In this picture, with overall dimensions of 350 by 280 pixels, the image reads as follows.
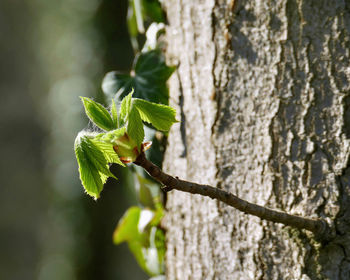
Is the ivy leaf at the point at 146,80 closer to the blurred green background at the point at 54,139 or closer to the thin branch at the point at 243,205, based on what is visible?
the thin branch at the point at 243,205

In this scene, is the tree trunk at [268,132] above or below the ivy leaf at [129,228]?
above

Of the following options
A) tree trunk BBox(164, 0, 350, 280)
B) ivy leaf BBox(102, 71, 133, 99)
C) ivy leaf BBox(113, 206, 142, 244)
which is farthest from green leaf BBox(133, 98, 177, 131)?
ivy leaf BBox(113, 206, 142, 244)

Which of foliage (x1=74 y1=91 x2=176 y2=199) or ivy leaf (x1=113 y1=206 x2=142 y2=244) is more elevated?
foliage (x1=74 y1=91 x2=176 y2=199)

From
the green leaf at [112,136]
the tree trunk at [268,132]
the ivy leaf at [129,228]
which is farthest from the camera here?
the ivy leaf at [129,228]

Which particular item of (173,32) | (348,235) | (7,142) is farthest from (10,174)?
(348,235)

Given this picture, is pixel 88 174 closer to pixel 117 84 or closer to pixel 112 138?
pixel 112 138

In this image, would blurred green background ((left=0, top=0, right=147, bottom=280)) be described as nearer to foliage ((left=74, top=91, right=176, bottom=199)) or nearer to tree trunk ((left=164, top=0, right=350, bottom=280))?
tree trunk ((left=164, top=0, right=350, bottom=280))

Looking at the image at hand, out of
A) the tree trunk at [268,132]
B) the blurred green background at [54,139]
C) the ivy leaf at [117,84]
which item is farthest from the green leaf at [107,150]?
the blurred green background at [54,139]
